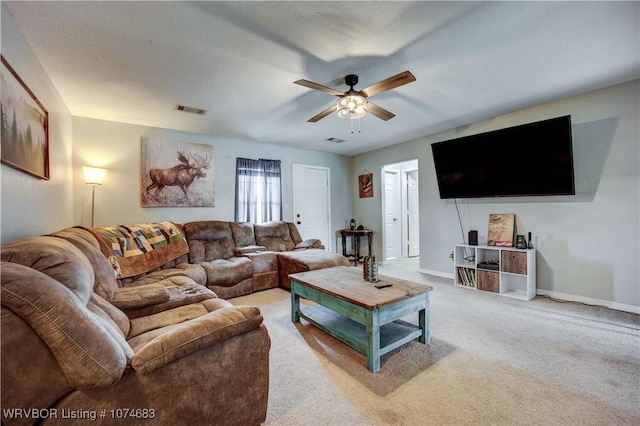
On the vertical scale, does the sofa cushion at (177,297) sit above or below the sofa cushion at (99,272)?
below

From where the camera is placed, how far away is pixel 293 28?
6.43ft

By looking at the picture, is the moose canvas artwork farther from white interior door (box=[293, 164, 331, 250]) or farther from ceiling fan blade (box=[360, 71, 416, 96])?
ceiling fan blade (box=[360, 71, 416, 96])

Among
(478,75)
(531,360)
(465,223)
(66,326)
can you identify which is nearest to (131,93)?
(66,326)

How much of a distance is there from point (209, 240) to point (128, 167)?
1520mm

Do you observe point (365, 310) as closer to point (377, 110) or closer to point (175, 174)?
point (377, 110)

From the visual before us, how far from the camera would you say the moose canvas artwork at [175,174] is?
13.2 feet

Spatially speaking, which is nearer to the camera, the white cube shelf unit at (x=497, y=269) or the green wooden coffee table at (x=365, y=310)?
the green wooden coffee table at (x=365, y=310)

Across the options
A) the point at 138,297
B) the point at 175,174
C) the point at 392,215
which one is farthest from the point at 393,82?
the point at 392,215

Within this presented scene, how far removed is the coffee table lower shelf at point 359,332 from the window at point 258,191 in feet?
8.71

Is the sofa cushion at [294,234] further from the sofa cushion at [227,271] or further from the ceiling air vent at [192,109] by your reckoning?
the ceiling air vent at [192,109]

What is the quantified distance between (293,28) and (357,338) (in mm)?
2345

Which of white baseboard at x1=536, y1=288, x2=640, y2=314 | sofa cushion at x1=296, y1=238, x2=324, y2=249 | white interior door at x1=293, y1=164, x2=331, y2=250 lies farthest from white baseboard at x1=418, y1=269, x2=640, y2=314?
white interior door at x1=293, y1=164, x2=331, y2=250

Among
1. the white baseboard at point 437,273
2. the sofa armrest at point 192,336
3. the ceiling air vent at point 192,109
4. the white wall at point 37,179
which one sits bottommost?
the white baseboard at point 437,273

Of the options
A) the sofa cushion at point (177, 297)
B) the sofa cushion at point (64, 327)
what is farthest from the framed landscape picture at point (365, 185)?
the sofa cushion at point (64, 327)
